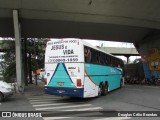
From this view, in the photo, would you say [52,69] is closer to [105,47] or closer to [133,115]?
[133,115]

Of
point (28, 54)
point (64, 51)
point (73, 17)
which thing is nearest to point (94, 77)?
point (64, 51)

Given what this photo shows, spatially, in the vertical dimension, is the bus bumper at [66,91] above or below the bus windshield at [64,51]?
below

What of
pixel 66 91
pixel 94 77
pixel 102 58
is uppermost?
pixel 102 58

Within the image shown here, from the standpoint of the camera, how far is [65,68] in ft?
48.9

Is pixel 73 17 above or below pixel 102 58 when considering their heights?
above

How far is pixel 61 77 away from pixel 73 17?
11.6m

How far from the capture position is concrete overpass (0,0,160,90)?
23.5 meters

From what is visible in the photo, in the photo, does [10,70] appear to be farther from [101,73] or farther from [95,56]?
[95,56]

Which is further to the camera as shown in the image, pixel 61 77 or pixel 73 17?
pixel 73 17

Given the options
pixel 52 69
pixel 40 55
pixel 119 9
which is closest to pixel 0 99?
pixel 52 69

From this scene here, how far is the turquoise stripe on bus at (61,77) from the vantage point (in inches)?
583

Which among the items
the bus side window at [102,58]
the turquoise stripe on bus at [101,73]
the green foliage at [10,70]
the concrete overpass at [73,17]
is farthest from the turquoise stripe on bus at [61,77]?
the green foliage at [10,70]

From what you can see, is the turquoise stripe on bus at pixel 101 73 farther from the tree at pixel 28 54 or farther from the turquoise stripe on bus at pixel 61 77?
the tree at pixel 28 54

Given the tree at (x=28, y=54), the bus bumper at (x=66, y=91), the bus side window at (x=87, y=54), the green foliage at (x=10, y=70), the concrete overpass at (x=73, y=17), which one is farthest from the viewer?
the green foliage at (x=10, y=70)
